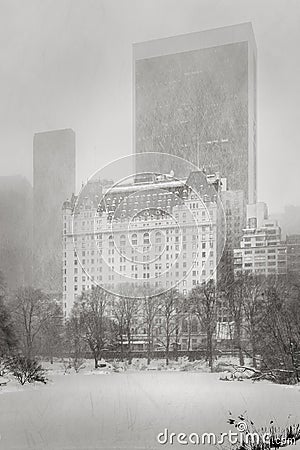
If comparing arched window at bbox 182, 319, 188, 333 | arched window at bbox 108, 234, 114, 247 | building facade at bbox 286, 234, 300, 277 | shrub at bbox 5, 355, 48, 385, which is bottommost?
shrub at bbox 5, 355, 48, 385

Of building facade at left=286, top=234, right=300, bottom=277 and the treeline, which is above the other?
building facade at left=286, top=234, right=300, bottom=277

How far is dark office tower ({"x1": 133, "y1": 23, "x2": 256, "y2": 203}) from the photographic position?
10.5ft

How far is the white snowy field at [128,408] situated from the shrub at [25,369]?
5 cm

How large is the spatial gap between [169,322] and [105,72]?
1.21 m

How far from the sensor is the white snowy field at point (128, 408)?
304cm

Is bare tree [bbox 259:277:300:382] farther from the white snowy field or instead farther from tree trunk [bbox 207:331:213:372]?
tree trunk [bbox 207:331:213:372]

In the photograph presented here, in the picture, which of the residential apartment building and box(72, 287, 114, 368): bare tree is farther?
box(72, 287, 114, 368): bare tree

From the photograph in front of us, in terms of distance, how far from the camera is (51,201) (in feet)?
11.4

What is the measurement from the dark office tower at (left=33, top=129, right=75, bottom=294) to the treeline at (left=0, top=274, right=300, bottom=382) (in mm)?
124

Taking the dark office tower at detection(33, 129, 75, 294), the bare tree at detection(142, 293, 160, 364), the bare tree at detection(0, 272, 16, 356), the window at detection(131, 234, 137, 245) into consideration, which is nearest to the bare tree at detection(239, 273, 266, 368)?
the bare tree at detection(142, 293, 160, 364)

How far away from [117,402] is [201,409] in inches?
15.4

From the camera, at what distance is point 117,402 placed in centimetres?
325

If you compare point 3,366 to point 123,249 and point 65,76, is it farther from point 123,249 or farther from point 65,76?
point 65,76

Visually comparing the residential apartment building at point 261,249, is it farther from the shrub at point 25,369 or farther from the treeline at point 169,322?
the shrub at point 25,369
